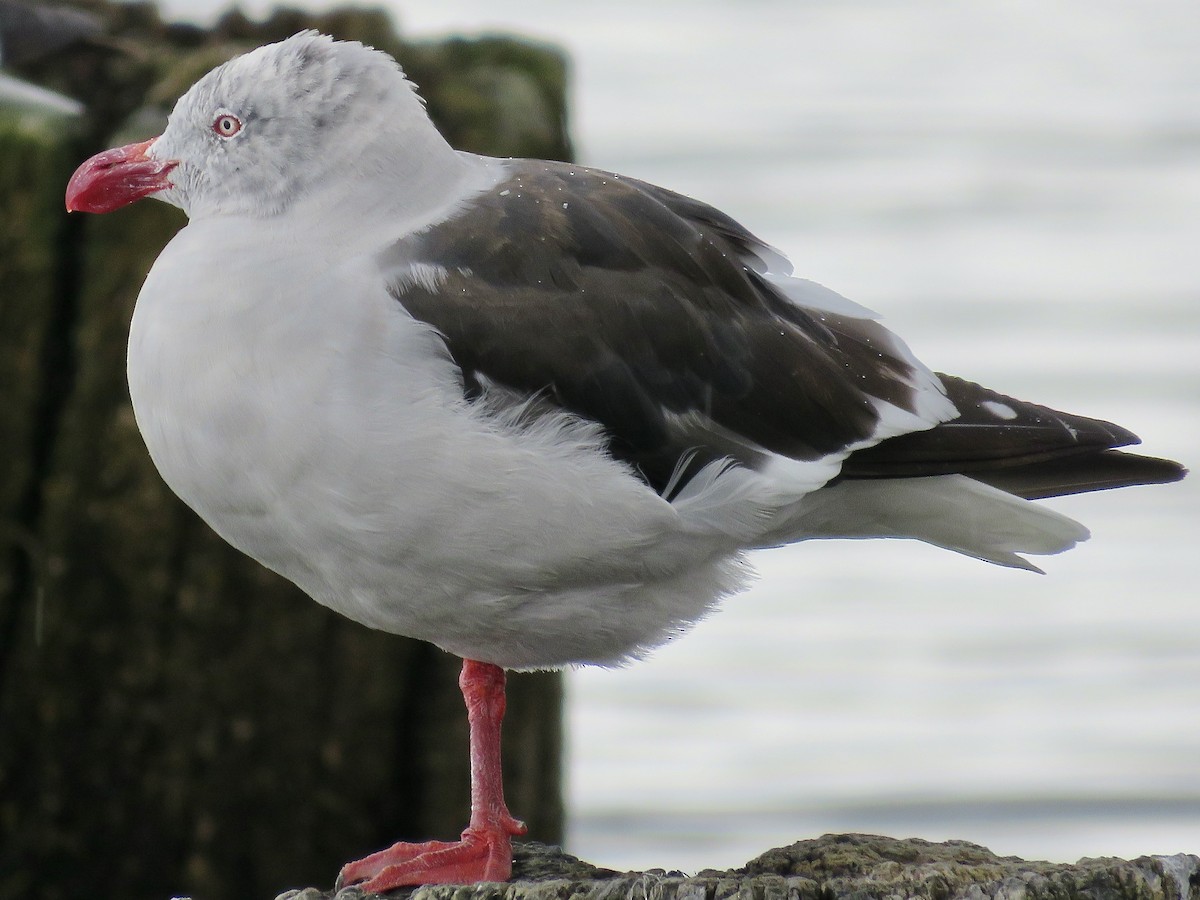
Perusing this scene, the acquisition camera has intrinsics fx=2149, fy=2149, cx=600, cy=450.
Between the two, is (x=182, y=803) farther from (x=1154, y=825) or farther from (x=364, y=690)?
(x=1154, y=825)

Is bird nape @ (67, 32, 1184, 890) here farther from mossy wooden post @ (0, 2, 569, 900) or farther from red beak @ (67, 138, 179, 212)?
mossy wooden post @ (0, 2, 569, 900)

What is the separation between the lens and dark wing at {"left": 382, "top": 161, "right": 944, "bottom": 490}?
4.62 metres

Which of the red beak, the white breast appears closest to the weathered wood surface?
the white breast

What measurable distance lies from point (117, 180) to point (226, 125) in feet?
1.05

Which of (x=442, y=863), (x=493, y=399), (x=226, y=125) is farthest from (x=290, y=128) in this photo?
(x=442, y=863)

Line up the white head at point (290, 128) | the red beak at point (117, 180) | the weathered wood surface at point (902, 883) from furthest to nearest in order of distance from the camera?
the red beak at point (117, 180) < the white head at point (290, 128) < the weathered wood surface at point (902, 883)

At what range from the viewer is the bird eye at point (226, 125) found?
4863 millimetres

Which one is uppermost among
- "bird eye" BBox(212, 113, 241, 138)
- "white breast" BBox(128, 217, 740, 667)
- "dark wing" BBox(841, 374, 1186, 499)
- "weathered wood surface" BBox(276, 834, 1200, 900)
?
"bird eye" BBox(212, 113, 241, 138)

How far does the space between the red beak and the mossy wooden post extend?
3.48 feet

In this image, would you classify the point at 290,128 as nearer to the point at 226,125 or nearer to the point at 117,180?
the point at 226,125

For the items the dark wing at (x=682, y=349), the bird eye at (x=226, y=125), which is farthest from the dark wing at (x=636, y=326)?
the bird eye at (x=226, y=125)

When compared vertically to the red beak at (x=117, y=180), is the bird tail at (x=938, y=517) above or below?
below

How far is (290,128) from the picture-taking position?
15.9ft

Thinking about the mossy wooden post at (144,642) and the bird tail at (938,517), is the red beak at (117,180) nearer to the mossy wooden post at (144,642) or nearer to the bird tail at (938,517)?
the mossy wooden post at (144,642)
